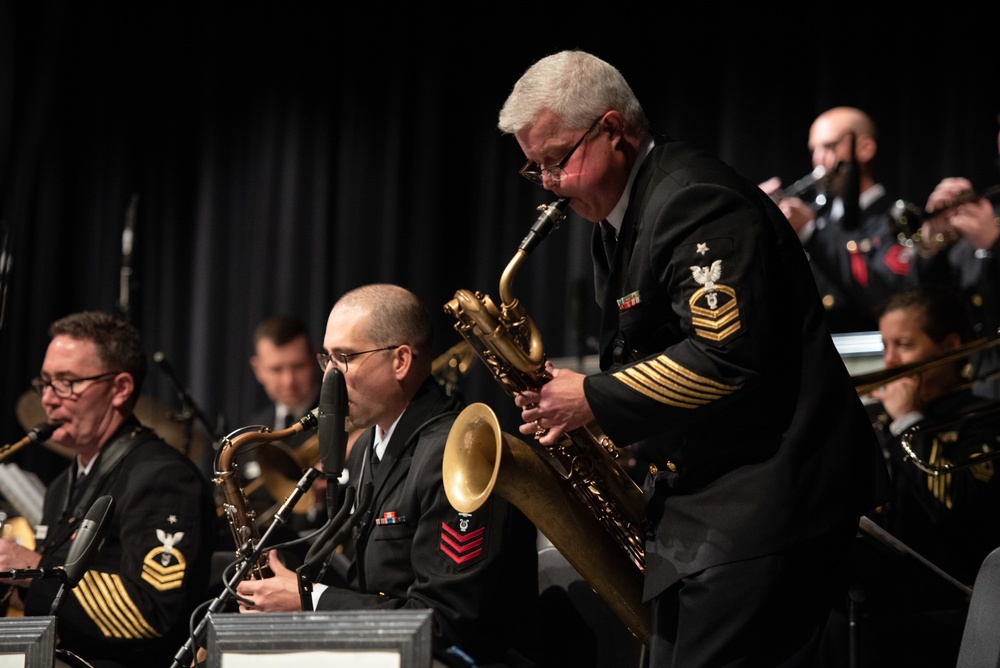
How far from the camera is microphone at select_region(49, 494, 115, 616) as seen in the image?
284 centimetres

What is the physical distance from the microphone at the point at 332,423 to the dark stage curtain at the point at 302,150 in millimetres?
3103

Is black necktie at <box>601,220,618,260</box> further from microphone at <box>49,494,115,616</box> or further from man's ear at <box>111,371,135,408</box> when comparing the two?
man's ear at <box>111,371,135,408</box>

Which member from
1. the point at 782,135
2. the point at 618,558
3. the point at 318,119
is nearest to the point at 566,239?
the point at 782,135

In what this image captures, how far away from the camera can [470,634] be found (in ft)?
9.71

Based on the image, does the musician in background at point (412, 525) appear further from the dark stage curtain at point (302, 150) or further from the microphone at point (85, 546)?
the dark stage curtain at point (302, 150)

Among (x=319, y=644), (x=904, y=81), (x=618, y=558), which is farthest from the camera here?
(x=904, y=81)

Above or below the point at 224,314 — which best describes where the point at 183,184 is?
above

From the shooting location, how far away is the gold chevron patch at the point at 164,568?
3502 mm

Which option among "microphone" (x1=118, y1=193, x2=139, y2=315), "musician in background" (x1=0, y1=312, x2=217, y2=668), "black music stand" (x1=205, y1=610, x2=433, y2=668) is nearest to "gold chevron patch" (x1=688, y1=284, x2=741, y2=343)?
"black music stand" (x1=205, y1=610, x2=433, y2=668)

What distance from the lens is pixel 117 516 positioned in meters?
3.70

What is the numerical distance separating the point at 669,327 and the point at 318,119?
203 inches

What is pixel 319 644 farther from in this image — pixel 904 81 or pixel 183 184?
pixel 183 184

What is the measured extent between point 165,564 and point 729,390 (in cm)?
195

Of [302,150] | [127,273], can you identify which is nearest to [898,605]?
[127,273]
